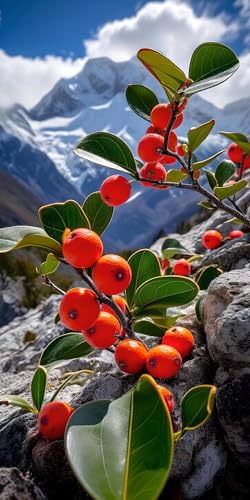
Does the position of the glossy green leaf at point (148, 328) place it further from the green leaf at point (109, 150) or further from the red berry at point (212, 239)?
the red berry at point (212, 239)

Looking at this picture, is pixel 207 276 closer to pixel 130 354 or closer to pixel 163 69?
pixel 130 354

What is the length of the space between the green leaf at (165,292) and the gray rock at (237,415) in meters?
0.57

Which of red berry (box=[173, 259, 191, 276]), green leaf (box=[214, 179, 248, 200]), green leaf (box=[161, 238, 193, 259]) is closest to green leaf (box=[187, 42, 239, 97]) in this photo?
green leaf (box=[214, 179, 248, 200])

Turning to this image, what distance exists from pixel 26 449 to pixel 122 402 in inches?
41.7

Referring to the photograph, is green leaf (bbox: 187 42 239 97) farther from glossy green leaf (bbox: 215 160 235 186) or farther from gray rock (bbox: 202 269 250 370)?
glossy green leaf (bbox: 215 160 235 186)

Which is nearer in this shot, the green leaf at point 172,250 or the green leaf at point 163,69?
the green leaf at point 163,69

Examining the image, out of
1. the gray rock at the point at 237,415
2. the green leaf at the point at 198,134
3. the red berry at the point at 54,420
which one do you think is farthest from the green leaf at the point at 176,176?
the red berry at the point at 54,420

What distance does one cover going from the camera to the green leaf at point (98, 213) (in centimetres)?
276

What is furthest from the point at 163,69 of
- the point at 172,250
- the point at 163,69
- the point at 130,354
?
the point at 172,250

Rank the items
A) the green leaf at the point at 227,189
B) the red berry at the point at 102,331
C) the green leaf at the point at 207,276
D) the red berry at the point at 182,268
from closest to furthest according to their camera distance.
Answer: the red berry at the point at 102,331 < the green leaf at the point at 227,189 < the green leaf at the point at 207,276 < the red berry at the point at 182,268

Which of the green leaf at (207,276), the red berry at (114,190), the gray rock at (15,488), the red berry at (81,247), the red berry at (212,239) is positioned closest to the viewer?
the gray rock at (15,488)

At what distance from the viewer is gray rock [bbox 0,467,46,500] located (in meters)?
1.74

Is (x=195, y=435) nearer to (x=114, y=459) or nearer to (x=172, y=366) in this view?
(x=172, y=366)

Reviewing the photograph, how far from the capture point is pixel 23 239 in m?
2.11
